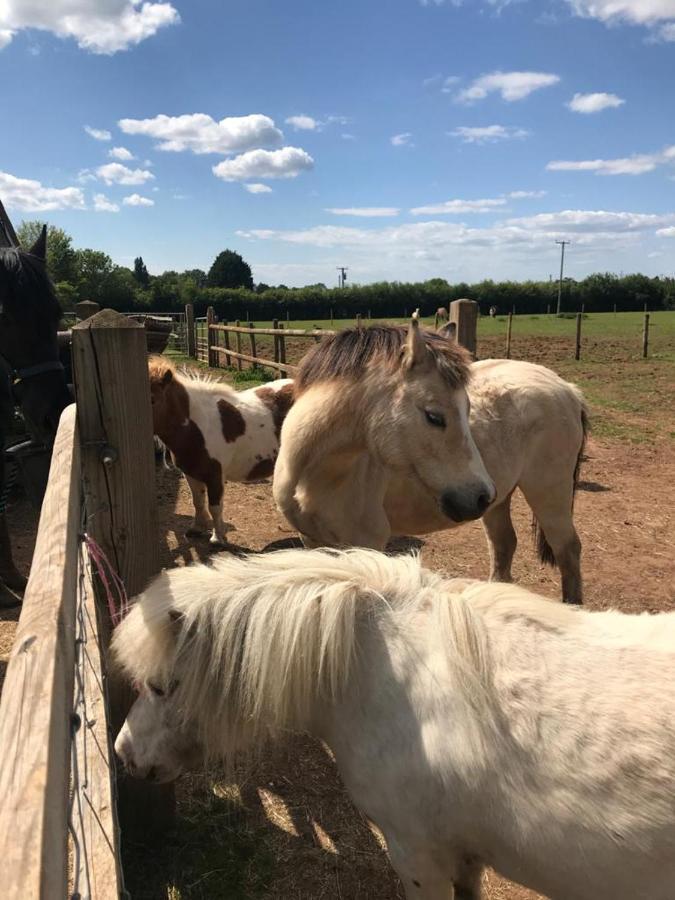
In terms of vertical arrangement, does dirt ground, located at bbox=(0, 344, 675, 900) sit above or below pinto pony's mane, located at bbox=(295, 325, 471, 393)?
below

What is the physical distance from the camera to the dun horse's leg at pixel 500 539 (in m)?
4.45

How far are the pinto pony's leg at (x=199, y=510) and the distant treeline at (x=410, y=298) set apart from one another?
42213 millimetres

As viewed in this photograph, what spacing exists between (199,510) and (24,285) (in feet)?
10.0

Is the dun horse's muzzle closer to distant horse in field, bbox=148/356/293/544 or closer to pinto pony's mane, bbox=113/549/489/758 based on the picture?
pinto pony's mane, bbox=113/549/489/758

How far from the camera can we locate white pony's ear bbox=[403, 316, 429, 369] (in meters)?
2.79

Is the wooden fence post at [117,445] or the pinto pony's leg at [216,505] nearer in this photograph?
the wooden fence post at [117,445]

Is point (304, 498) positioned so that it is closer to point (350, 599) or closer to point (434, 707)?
point (350, 599)

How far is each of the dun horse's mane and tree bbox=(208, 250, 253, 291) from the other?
86307 millimetres

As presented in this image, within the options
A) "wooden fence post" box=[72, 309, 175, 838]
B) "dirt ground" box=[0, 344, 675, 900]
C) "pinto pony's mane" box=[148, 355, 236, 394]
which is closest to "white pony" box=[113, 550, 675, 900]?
"wooden fence post" box=[72, 309, 175, 838]

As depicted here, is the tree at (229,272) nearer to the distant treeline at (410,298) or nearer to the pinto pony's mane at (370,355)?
the distant treeline at (410,298)

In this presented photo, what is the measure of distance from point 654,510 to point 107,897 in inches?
258

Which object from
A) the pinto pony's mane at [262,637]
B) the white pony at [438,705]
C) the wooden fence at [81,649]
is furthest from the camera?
the pinto pony's mane at [262,637]

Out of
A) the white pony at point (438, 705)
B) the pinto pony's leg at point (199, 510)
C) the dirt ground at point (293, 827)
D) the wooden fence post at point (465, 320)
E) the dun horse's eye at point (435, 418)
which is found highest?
the wooden fence post at point (465, 320)

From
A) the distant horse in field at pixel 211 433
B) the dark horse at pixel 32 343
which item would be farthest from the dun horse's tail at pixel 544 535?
the dark horse at pixel 32 343
